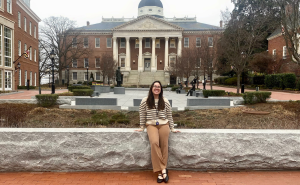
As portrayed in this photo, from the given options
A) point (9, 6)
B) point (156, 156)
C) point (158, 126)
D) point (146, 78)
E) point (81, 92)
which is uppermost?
point (9, 6)

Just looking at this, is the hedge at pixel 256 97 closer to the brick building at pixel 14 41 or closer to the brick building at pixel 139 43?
the brick building at pixel 14 41

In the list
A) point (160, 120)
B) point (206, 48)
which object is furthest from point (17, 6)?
point (160, 120)

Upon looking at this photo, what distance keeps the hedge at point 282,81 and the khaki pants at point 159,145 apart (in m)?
26.0

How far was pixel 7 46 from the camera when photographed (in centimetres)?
2686

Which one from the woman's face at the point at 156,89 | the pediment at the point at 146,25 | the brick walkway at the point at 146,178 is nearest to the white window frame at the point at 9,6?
the brick walkway at the point at 146,178

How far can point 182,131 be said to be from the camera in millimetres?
4402

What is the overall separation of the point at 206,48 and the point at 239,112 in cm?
1574

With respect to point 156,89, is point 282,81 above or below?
above

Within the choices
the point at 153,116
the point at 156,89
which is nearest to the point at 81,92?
the point at 156,89

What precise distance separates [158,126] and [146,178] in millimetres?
931

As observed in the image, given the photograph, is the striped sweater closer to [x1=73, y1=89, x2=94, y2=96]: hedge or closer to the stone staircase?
[x1=73, y1=89, x2=94, y2=96]: hedge

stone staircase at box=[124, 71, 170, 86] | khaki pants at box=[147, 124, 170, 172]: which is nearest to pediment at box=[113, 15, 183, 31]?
stone staircase at box=[124, 71, 170, 86]

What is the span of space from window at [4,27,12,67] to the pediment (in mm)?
33551

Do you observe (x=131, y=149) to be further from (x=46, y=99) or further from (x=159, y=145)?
(x=46, y=99)
